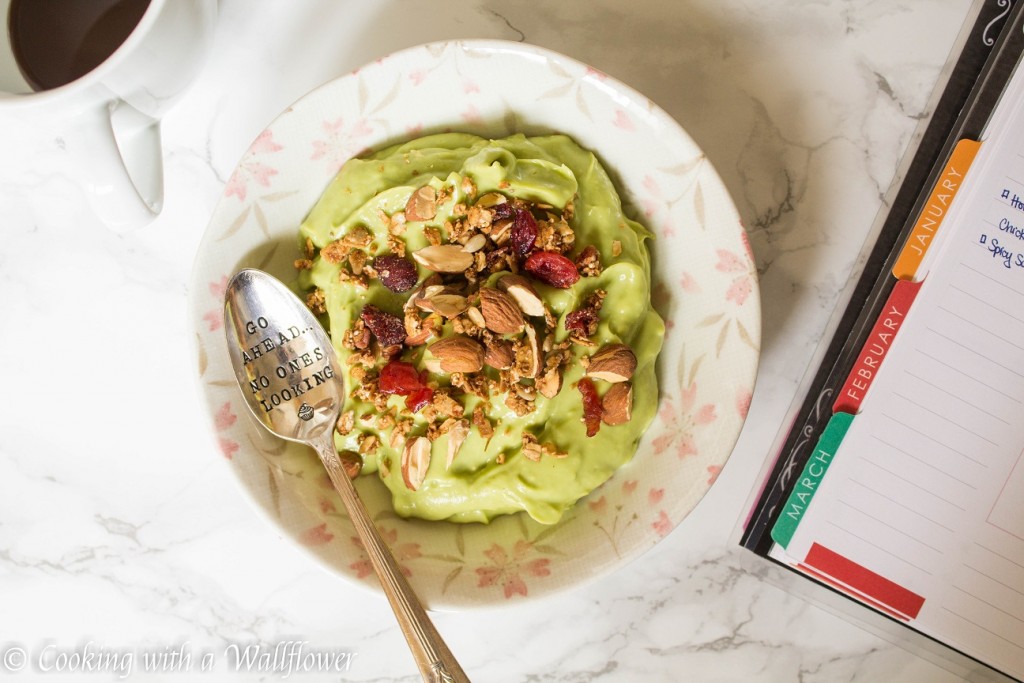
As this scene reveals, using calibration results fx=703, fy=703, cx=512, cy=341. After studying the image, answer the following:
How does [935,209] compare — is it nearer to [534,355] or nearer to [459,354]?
[534,355]

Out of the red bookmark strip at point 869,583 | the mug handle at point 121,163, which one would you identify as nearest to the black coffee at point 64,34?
the mug handle at point 121,163

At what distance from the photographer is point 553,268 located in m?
1.15

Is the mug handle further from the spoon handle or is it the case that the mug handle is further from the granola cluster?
the spoon handle

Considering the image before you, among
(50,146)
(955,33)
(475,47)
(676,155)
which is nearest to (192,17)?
(475,47)

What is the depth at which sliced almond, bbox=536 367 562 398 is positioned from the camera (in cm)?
115

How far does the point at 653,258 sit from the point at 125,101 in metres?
0.89

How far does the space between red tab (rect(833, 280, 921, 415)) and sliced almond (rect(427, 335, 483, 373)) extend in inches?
28.1

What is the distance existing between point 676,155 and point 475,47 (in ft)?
1.24

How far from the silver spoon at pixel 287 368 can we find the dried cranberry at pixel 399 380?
9cm

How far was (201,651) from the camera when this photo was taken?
1.48 metres

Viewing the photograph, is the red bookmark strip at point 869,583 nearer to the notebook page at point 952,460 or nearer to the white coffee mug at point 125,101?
the notebook page at point 952,460

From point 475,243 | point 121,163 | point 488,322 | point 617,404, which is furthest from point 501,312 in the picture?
point 121,163

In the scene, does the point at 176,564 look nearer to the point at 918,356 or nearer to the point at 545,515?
the point at 545,515

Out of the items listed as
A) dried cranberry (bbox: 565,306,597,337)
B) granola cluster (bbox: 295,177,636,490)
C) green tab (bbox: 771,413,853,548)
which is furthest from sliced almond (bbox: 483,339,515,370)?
green tab (bbox: 771,413,853,548)
